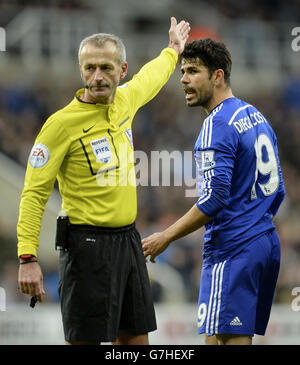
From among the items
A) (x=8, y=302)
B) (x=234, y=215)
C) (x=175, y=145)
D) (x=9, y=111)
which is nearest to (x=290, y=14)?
(x=175, y=145)

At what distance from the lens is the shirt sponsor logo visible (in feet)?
13.4

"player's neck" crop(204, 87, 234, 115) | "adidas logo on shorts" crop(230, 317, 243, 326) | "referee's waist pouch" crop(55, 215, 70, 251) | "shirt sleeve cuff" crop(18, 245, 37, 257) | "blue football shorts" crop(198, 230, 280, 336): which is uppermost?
"player's neck" crop(204, 87, 234, 115)

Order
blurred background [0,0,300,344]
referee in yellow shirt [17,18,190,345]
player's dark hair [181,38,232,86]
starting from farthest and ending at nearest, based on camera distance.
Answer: blurred background [0,0,300,344] → player's dark hair [181,38,232,86] → referee in yellow shirt [17,18,190,345]

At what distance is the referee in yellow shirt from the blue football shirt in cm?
46

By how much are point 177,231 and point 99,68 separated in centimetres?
105

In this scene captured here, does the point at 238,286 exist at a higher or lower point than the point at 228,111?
lower

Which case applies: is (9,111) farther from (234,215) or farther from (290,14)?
(234,215)

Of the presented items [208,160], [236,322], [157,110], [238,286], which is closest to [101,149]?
[208,160]

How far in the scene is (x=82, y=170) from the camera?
405 centimetres

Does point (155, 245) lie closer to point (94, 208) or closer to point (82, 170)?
point (94, 208)

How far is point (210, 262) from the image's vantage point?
4250 mm

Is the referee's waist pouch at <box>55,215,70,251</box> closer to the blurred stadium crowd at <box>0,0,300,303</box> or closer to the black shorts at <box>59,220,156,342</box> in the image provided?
the black shorts at <box>59,220,156,342</box>

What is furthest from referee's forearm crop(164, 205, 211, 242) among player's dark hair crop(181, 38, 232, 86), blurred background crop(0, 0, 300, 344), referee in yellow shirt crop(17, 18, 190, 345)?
blurred background crop(0, 0, 300, 344)
